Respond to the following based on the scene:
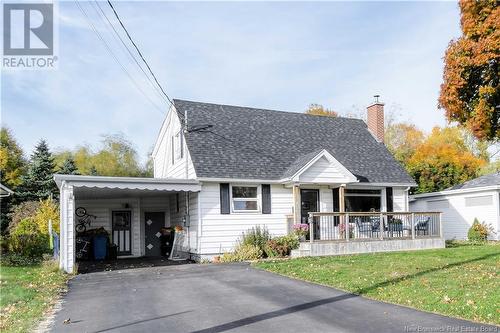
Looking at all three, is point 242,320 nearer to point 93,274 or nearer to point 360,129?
point 93,274

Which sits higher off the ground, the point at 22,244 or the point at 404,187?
the point at 404,187

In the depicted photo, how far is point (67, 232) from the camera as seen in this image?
1532cm

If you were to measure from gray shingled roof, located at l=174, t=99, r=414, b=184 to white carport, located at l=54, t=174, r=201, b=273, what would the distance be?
71.2 inches

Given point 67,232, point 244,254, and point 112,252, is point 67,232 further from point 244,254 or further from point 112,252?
point 244,254

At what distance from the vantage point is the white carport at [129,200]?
50.8 feet

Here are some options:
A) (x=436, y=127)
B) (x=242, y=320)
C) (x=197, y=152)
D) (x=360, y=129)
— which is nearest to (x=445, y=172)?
(x=360, y=129)

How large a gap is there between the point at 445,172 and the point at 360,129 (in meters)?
11.6

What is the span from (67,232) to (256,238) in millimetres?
7007

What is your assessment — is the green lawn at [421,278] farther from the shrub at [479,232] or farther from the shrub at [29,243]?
the shrub at [29,243]

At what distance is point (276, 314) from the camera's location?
8.59 m

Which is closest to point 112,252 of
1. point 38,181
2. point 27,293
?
point 27,293

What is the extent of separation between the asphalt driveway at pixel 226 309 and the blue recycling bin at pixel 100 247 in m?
7.35

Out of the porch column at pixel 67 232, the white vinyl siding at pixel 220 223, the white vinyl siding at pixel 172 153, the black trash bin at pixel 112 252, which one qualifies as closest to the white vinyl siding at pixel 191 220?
the white vinyl siding at pixel 220 223

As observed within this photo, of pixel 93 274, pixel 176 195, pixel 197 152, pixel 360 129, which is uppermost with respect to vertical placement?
pixel 360 129
